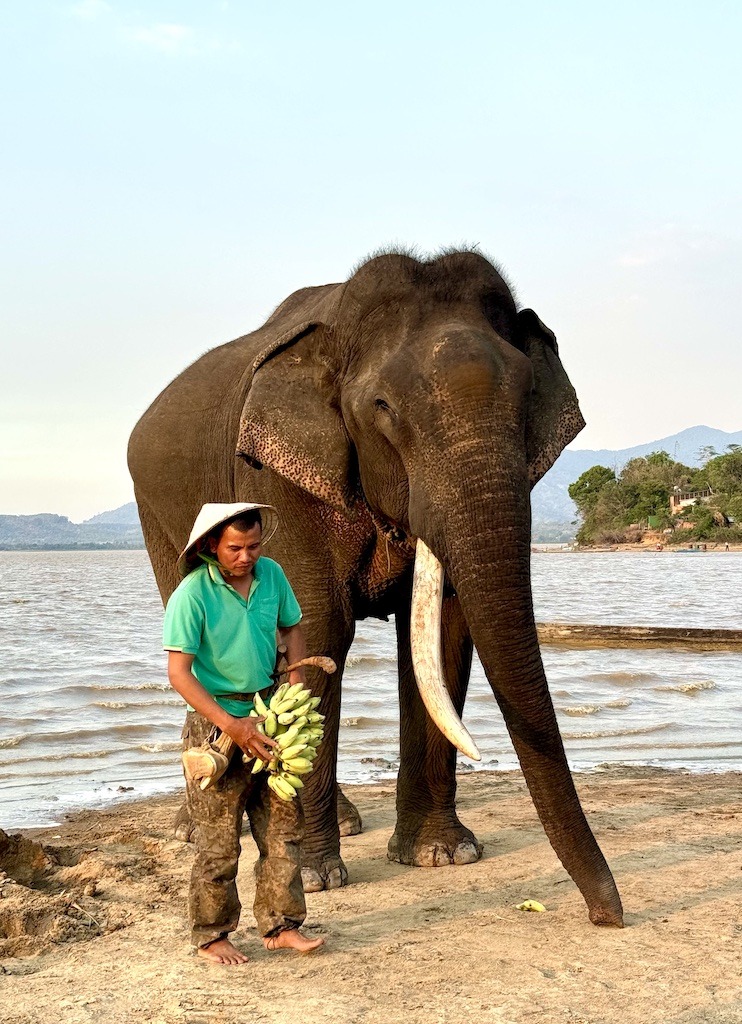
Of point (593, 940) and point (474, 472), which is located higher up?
point (474, 472)

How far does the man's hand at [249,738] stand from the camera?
494 cm

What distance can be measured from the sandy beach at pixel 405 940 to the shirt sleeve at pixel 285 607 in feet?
4.67

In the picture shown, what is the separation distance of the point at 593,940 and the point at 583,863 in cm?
33

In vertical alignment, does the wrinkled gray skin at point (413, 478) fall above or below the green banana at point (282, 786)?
above

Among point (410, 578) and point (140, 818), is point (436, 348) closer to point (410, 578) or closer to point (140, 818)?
point (410, 578)

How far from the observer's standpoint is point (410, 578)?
6906mm

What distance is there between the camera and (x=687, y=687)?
15445mm

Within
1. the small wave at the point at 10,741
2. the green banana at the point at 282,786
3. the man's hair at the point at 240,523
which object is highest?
the man's hair at the point at 240,523

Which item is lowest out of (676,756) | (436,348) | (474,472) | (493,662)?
(676,756)

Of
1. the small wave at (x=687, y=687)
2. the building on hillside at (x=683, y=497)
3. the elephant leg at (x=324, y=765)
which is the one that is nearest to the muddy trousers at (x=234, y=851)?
the elephant leg at (x=324, y=765)

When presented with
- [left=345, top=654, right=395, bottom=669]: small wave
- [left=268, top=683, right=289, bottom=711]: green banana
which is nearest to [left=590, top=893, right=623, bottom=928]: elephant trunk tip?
[left=268, top=683, right=289, bottom=711]: green banana

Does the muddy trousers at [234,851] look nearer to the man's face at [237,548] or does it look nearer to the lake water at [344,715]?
the man's face at [237,548]

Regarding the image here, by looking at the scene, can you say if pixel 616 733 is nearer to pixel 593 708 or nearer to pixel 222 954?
pixel 593 708

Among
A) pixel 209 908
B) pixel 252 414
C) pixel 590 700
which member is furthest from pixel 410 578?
pixel 590 700
